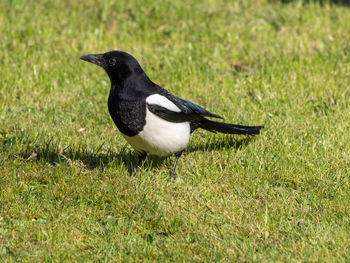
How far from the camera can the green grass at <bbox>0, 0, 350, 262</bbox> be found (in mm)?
3908

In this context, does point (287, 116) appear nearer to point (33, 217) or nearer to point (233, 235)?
point (233, 235)

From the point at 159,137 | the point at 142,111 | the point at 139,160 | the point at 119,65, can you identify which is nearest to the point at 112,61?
the point at 119,65

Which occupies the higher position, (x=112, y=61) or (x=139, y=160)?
(x=112, y=61)

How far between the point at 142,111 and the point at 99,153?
1.01 m

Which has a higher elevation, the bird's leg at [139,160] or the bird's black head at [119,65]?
the bird's black head at [119,65]

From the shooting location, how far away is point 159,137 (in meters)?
4.62

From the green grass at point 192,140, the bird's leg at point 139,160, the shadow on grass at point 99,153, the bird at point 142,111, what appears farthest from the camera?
the shadow on grass at point 99,153

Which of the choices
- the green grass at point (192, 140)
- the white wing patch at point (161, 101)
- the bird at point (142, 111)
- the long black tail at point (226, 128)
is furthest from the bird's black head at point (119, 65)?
the long black tail at point (226, 128)

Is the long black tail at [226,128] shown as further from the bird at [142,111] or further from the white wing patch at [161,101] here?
the white wing patch at [161,101]

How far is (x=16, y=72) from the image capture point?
7.02m

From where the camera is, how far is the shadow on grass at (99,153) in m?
5.10

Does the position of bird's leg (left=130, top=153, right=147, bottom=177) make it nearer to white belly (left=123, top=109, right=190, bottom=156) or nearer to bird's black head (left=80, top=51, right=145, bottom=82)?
white belly (left=123, top=109, right=190, bottom=156)

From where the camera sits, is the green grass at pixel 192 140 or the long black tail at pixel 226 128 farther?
the long black tail at pixel 226 128

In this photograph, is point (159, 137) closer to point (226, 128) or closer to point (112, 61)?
point (112, 61)
